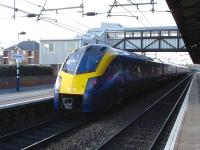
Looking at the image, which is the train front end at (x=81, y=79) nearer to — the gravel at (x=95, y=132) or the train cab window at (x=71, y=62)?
the train cab window at (x=71, y=62)

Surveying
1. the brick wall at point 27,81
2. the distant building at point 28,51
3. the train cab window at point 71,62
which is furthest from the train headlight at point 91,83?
the distant building at point 28,51

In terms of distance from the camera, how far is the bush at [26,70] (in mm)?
34716

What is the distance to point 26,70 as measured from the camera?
3828 centimetres

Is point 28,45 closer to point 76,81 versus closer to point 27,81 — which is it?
point 27,81

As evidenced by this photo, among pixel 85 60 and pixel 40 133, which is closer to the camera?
pixel 40 133

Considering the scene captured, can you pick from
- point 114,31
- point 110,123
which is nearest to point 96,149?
point 110,123

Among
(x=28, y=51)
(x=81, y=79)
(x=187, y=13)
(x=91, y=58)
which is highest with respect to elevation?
(x=28, y=51)

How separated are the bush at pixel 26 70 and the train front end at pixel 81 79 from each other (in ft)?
64.2

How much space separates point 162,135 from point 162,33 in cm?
5561

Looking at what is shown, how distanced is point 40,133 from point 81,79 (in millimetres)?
2731

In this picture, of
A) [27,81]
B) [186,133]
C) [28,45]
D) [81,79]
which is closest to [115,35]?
[27,81]

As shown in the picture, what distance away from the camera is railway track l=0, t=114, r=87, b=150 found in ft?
37.0

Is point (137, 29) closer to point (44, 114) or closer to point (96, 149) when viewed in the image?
point (44, 114)

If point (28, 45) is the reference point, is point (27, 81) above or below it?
below
